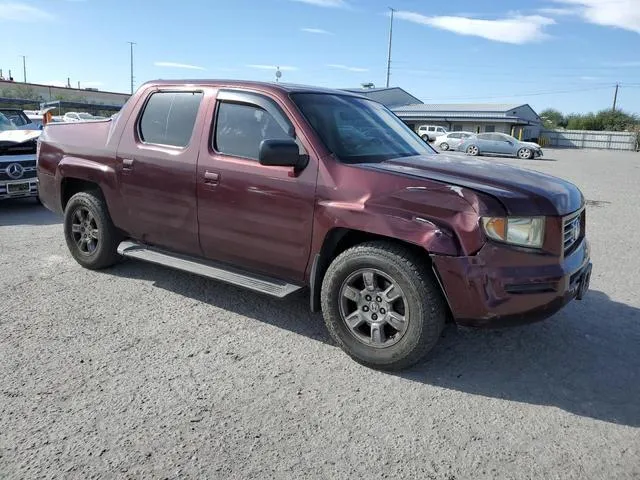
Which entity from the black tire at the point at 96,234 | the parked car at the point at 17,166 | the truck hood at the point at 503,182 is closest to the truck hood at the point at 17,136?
the parked car at the point at 17,166

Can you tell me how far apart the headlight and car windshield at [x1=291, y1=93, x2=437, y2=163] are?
107cm

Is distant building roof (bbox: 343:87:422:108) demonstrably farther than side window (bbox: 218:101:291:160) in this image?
Yes

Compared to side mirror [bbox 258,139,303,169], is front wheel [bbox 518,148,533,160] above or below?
below

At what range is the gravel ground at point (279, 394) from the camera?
2.59 meters

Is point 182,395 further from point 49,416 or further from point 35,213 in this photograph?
point 35,213

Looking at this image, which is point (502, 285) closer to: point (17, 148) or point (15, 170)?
point (15, 170)

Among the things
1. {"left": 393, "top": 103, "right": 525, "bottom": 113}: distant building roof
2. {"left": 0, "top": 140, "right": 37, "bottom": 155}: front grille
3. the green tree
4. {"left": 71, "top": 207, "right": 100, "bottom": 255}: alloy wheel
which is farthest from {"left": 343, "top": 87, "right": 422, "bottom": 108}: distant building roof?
{"left": 71, "top": 207, "right": 100, "bottom": 255}: alloy wheel

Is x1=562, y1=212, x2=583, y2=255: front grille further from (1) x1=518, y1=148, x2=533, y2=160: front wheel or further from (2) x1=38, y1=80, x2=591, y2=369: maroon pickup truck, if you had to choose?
(1) x1=518, y1=148, x2=533, y2=160: front wheel

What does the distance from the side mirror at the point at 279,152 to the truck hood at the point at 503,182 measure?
1.57 feet

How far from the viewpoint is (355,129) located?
417cm

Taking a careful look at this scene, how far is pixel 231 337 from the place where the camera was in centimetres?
396

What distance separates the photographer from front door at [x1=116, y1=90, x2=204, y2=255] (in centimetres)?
437

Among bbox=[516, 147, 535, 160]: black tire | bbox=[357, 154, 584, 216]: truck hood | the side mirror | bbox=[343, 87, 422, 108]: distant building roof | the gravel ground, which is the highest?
bbox=[343, 87, 422, 108]: distant building roof

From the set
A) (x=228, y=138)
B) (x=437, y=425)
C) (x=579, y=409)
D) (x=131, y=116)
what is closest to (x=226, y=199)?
(x=228, y=138)
